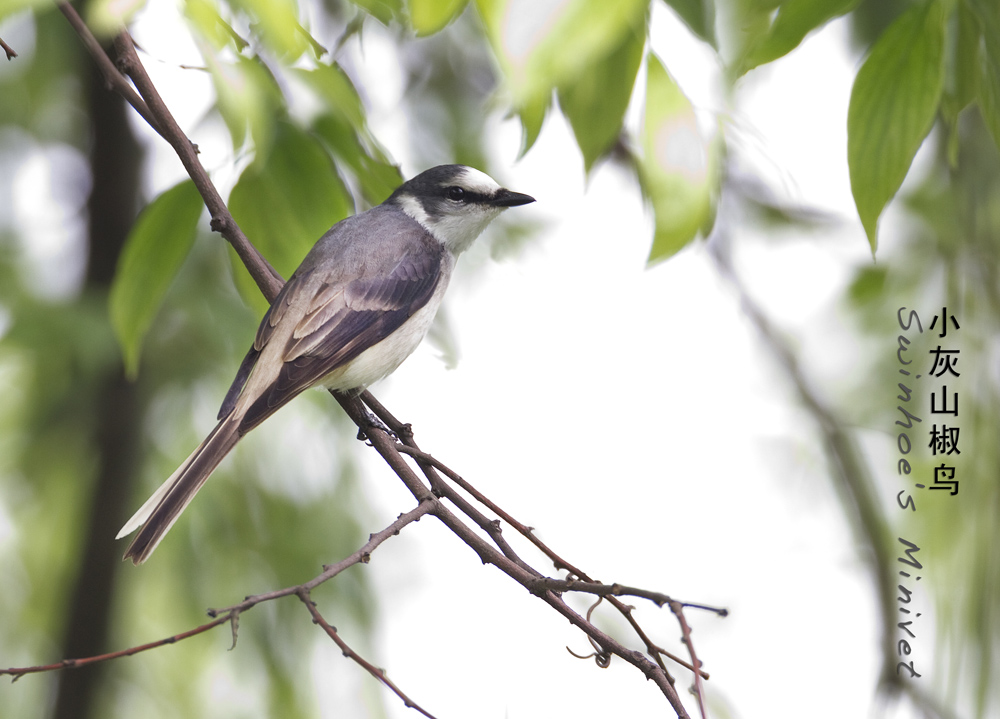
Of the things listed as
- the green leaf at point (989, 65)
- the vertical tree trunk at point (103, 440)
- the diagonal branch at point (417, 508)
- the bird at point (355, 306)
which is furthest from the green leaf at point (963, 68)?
the vertical tree trunk at point (103, 440)

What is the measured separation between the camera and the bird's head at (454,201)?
8.79 ft

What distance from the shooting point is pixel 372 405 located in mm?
2127

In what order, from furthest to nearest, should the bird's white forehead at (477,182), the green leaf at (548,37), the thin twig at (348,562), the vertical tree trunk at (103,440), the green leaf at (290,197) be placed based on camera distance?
the vertical tree trunk at (103,440)
the bird's white forehead at (477,182)
the green leaf at (290,197)
the thin twig at (348,562)
the green leaf at (548,37)

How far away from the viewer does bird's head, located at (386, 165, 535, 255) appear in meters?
2.68

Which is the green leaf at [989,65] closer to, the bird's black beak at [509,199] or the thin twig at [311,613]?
the thin twig at [311,613]

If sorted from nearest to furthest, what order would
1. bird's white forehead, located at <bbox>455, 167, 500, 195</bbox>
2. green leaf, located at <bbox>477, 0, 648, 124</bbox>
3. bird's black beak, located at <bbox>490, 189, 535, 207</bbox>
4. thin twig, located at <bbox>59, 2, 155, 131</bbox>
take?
1. green leaf, located at <bbox>477, 0, 648, 124</bbox>
2. thin twig, located at <bbox>59, 2, 155, 131</bbox>
3. bird's black beak, located at <bbox>490, 189, 535, 207</bbox>
4. bird's white forehead, located at <bbox>455, 167, 500, 195</bbox>

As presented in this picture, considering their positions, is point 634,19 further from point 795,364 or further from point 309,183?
point 795,364

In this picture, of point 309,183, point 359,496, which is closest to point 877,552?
point 359,496

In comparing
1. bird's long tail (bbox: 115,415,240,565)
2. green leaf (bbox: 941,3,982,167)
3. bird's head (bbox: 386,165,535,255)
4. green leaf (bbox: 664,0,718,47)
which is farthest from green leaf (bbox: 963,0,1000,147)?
bird's long tail (bbox: 115,415,240,565)

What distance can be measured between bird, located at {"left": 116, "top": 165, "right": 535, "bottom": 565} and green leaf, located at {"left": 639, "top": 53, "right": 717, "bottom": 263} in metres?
0.68

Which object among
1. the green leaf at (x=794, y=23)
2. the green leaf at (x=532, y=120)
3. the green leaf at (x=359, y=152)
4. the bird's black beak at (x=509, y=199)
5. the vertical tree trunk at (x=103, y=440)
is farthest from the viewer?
the vertical tree trunk at (x=103, y=440)

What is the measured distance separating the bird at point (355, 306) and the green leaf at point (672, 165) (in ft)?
2.23

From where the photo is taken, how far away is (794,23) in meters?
1.46

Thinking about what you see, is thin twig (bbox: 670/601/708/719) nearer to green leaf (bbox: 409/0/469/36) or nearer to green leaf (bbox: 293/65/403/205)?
green leaf (bbox: 409/0/469/36)
